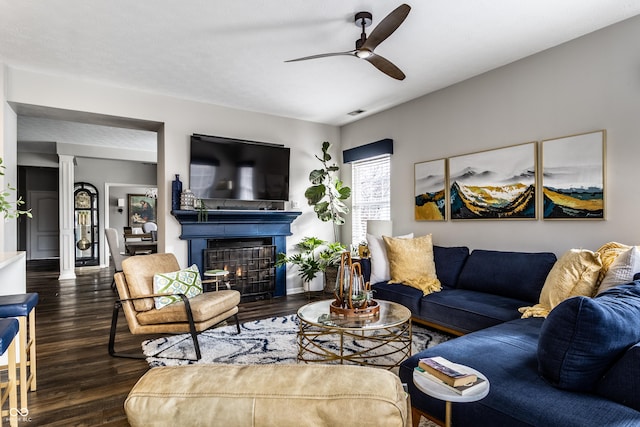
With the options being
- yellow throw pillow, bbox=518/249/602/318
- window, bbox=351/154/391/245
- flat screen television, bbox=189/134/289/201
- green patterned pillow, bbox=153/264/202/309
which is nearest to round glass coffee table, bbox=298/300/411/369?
yellow throw pillow, bbox=518/249/602/318

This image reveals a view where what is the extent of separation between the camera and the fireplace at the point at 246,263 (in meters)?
4.89

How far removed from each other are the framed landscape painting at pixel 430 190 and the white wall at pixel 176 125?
1784 millimetres

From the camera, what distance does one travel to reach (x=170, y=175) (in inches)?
183

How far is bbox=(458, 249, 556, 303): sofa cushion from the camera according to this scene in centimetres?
301

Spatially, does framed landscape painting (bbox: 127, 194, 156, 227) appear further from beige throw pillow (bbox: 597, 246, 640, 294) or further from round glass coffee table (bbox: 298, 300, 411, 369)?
beige throw pillow (bbox: 597, 246, 640, 294)

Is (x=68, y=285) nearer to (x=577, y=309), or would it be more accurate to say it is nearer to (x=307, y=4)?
(x=307, y=4)

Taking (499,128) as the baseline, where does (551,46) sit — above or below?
above

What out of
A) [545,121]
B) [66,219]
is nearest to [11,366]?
[545,121]

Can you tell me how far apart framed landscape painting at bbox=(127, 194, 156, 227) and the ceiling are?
23.1 feet

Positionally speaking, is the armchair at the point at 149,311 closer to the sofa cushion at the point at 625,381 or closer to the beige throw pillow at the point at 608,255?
the sofa cushion at the point at 625,381

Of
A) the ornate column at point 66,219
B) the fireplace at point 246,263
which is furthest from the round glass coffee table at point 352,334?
the ornate column at point 66,219

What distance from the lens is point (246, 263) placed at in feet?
16.7

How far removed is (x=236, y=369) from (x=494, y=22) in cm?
Answer: 319

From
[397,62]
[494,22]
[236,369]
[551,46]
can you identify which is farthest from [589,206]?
[236,369]
